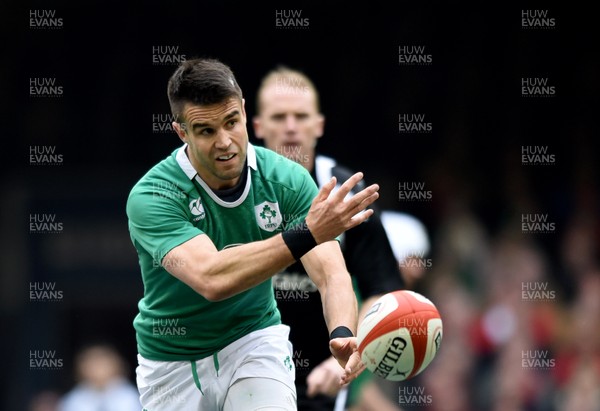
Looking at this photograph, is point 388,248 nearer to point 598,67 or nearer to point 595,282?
point 595,282

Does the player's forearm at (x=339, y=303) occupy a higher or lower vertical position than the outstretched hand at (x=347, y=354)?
higher

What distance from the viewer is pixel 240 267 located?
5.59 m

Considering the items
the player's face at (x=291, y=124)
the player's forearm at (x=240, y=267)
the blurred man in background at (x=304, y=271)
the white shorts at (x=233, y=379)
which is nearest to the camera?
the player's forearm at (x=240, y=267)

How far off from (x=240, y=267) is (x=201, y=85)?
99 centimetres

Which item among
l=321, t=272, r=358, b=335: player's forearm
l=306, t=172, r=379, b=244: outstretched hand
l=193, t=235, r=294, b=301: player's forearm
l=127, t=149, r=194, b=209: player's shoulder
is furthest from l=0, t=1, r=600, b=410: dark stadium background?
l=306, t=172, r=379, b=244: outstretched hand

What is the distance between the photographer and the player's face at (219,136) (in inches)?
234

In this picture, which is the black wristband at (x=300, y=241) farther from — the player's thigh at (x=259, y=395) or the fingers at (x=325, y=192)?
the player's thigh at (x=259, y=395)

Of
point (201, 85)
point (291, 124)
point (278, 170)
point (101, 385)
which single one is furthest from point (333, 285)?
point (101, 385)

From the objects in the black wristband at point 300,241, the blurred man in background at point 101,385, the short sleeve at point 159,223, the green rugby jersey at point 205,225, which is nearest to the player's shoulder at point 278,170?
the green rugby jersey at point 205,225

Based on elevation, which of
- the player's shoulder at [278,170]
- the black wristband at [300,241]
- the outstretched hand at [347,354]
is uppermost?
the player's shoulder at [278,170]

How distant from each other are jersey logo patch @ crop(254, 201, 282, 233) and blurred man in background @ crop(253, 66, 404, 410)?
185cm

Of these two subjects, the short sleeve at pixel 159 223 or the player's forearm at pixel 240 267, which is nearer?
the player's forearm at pixel 240 267

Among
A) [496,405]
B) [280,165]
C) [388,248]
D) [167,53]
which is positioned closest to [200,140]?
[280,165]

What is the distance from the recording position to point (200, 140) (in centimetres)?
600
